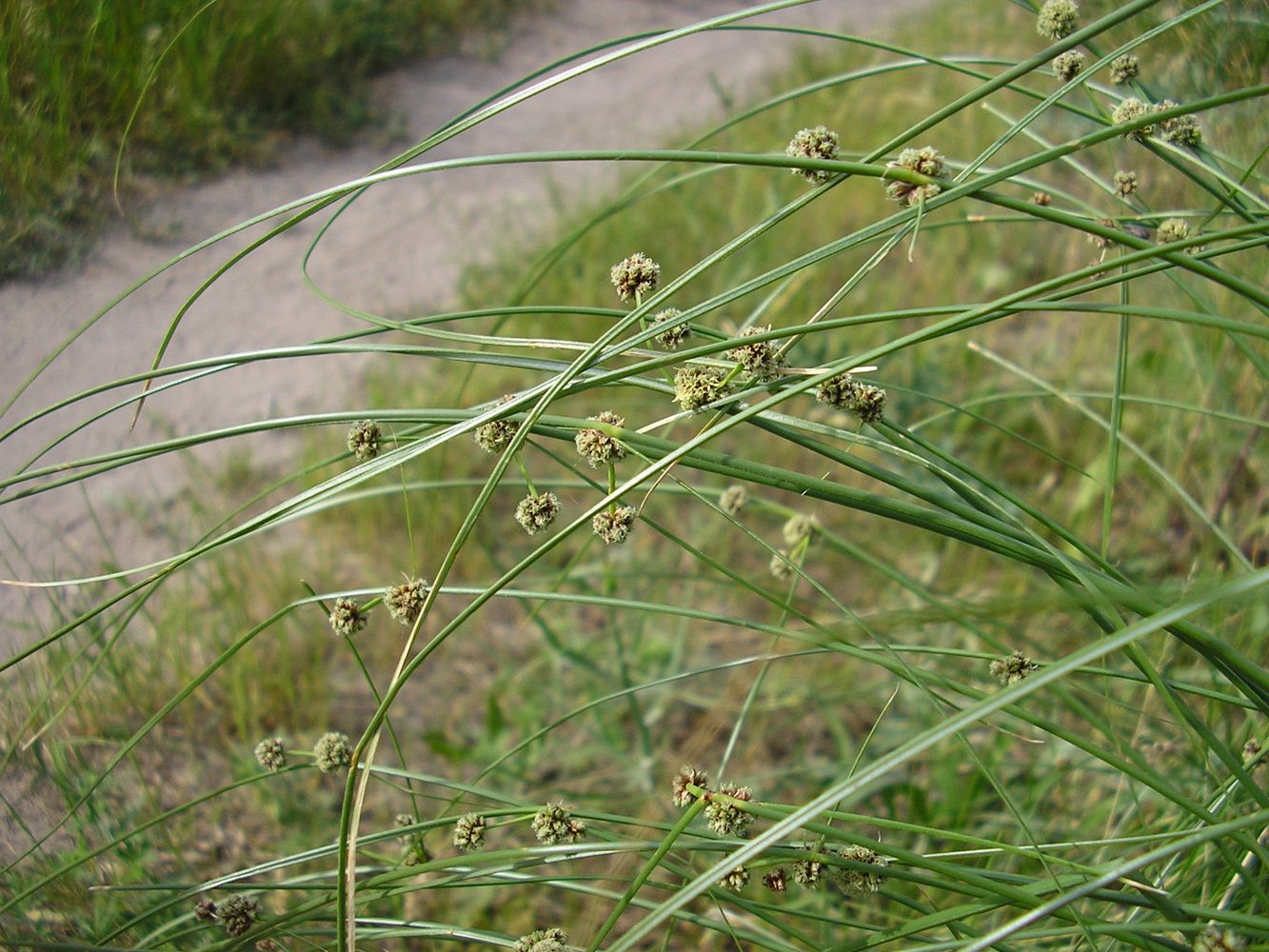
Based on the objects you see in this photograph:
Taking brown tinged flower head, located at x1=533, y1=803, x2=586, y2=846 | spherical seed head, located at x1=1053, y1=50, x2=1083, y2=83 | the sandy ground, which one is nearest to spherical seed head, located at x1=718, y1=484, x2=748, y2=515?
brown tinged flower head, located at x1=533, y1=803, x2=586, y2=846

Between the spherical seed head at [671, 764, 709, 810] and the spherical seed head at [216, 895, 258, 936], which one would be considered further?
the spherical seed head at [216, 895, 258, 936]

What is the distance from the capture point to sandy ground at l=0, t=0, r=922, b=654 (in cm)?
126

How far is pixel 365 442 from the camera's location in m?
0.82

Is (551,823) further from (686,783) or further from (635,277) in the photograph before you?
(635,277)

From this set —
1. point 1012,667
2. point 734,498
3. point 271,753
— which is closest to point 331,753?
point 271,753

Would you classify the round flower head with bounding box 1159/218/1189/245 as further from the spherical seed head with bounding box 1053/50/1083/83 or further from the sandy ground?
the sandy ground

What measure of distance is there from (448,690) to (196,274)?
99cm

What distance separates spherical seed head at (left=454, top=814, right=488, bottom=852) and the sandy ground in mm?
671

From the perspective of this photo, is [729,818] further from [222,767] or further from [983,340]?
[983,340]

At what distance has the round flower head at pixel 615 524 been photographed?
72cm

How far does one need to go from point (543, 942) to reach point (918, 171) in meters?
0.66

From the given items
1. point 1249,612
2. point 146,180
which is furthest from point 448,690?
point 1249,612

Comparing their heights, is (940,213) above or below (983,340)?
above

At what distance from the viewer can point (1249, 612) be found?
139 centimetres
